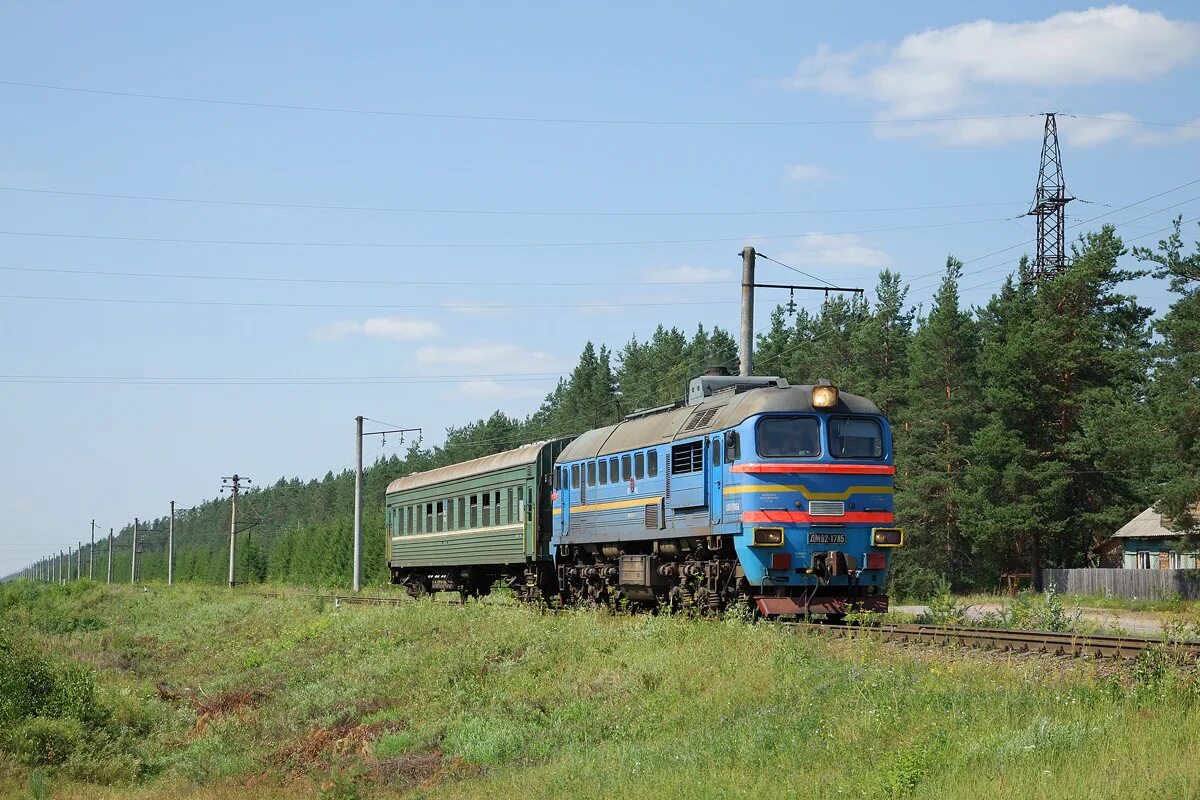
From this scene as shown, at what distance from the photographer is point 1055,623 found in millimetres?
18328

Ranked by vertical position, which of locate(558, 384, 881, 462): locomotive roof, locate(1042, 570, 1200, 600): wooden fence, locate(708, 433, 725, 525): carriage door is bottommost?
locate(1042, 570, 1200, 600): wooden fence

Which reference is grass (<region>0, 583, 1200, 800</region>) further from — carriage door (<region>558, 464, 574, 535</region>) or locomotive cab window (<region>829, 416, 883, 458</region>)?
locomotive cab window (<region>829, 416, 883, 458</region>)

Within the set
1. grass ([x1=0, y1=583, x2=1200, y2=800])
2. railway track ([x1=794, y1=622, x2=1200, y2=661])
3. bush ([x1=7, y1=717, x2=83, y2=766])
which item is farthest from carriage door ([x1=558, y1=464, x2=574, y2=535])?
bush ([x1=7, y1=717, x2=83, y2=766])

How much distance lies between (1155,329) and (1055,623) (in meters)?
27.1

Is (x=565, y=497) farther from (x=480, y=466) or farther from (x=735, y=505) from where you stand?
(x=735, y=505)

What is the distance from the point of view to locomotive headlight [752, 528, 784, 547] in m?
19.1

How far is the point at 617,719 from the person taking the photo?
1490 centimetres

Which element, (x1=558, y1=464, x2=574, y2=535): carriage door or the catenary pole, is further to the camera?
the catenary pole

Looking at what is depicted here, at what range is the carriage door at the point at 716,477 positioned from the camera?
20328 millimetres

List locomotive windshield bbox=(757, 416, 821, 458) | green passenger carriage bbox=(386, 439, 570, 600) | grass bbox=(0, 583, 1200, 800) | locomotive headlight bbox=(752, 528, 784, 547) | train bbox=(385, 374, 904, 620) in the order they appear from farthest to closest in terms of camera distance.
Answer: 1. green passenger carriage bbox=(386, 439, 570, 600)
2. locomotive windshield bbox=(757, 416, 821, 458)
3. train bbox=(385, 374, 904, 620)
4. locomotive headlight bbox=(752, 528, 784, 547)
5. grass bbox=(0, 583, 1200, 800)

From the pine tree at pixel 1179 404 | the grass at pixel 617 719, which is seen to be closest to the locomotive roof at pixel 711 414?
the grass at pixel 617 719

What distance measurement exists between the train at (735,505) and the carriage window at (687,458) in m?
0.03

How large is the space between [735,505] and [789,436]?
4.47 feet

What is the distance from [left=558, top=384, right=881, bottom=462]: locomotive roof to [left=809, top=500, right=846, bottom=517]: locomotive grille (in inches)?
57.4
